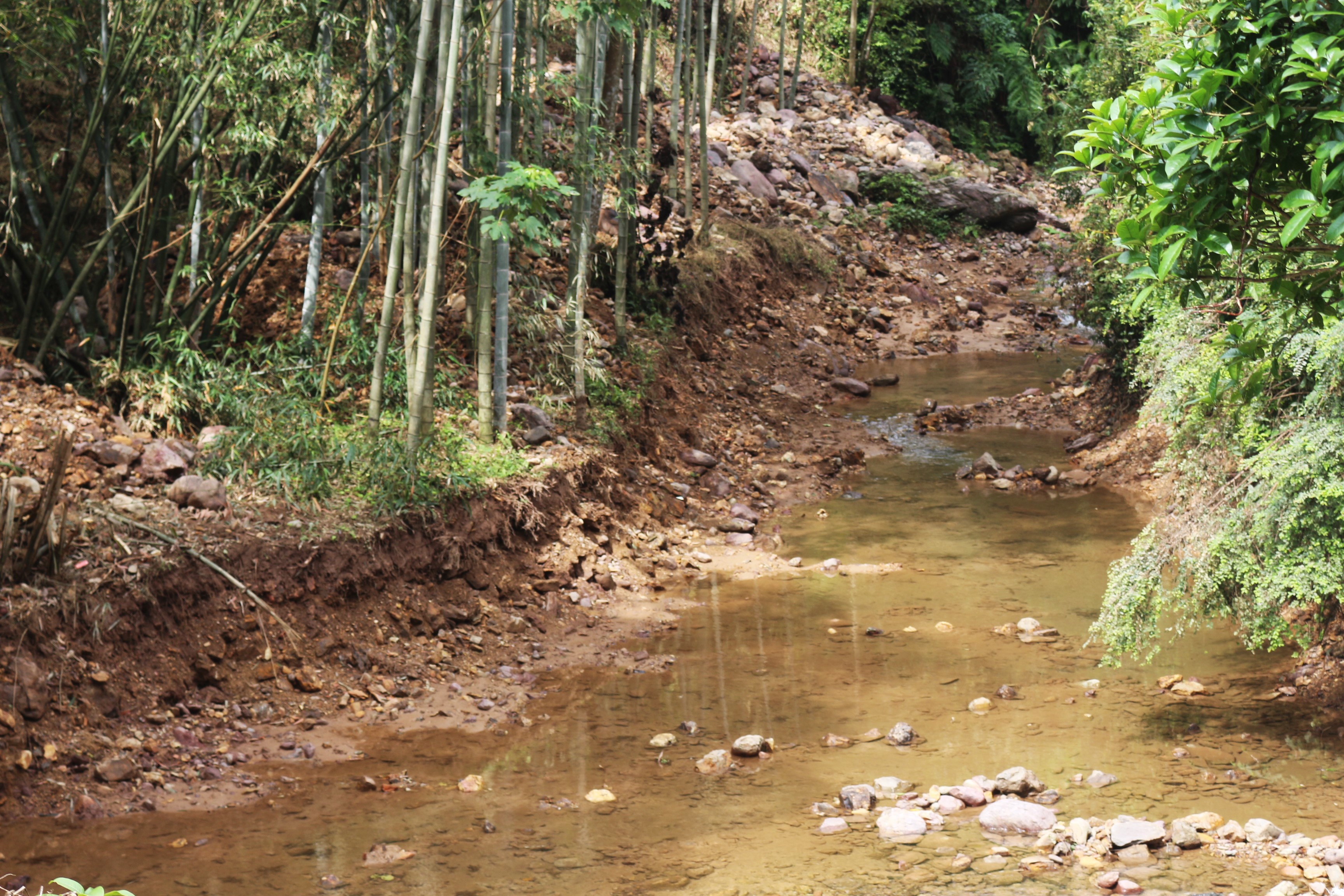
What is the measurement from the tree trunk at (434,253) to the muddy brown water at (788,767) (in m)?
1.84

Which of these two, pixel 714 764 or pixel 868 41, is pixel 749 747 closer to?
pixel 714 764

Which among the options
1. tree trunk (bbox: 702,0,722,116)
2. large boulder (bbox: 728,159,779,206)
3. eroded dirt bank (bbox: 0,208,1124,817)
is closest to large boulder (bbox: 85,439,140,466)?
eroded dirt bank (bbox: 0,208,1124,817)

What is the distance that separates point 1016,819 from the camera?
4.41 meters

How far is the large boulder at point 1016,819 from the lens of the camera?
437cm

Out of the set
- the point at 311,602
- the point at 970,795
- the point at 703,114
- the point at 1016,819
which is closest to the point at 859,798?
the point at 970,795

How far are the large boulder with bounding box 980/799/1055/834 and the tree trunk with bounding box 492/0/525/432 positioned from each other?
446 centimetres

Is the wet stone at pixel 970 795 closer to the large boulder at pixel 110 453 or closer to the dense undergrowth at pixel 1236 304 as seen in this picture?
the dense undergrowth at pixel 1236 304

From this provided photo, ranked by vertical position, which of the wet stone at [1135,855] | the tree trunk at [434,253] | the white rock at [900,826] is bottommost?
the white rock at [900,826]

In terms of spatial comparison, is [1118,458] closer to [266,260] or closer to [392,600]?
[392,600]

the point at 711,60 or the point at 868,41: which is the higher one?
the point at 868,41

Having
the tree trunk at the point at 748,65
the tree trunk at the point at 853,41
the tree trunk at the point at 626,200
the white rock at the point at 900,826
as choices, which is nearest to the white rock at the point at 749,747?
the white rock at the point at 900,826

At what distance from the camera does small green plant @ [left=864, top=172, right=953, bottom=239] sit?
772 inches

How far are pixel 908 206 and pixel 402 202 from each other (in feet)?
48.6

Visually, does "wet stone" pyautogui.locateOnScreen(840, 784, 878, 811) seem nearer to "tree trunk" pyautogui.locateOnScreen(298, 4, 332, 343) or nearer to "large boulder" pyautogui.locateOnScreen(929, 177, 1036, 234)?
"tree trunk" pyautogui.locateOnScreen(298, 4, 332, 343)
